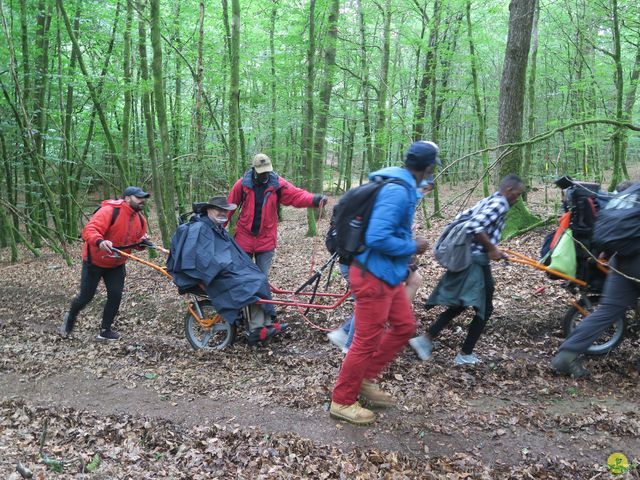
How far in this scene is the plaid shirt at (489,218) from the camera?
4418 mm

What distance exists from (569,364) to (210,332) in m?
4.19

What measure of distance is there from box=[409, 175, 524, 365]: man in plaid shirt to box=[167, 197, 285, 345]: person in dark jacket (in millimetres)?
2016

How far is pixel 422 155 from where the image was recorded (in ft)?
12.0

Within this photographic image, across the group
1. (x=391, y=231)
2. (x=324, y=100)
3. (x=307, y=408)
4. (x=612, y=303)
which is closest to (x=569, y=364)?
(x=612, y=303)

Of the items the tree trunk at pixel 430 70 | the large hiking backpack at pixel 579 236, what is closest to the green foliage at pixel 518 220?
the large hiking backpack at pixel 579 236

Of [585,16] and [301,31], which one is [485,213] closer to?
[301,31]

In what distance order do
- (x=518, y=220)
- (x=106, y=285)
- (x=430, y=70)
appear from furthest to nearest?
1. (x=430, y=70)
2. (x=518, y=220)
3. (x=106, y=285)

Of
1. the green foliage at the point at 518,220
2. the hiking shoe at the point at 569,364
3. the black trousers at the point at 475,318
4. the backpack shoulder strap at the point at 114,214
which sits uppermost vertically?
the backpack shoulder strap at the point at 114,214

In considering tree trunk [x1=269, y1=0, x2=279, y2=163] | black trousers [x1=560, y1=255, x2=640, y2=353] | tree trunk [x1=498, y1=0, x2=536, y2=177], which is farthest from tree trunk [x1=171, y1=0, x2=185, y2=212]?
black trousers [x1=560, y1=255, x2=640, y2=353]

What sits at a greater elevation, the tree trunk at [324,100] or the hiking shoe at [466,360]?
the tree trunk at [324,100]

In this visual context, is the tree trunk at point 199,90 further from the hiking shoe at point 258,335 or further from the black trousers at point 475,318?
the black trousers at point 475,318

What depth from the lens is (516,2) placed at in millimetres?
8086

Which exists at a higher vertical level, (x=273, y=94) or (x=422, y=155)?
(x=273, y=94)

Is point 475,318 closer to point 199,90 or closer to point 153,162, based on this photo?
point 199,90
